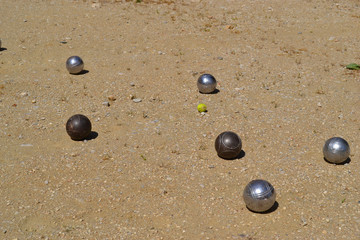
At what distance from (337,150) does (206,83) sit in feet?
14.2

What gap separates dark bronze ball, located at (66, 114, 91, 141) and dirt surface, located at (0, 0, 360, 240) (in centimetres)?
26

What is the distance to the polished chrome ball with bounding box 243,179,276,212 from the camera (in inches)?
291

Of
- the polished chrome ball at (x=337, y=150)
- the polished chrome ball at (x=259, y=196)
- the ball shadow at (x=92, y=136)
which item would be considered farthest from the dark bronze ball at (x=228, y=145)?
the ball shadow at (x=92, y=136)

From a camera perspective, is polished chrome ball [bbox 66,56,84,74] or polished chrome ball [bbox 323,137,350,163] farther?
polished chrome ball [bbox 66,56,84,74]

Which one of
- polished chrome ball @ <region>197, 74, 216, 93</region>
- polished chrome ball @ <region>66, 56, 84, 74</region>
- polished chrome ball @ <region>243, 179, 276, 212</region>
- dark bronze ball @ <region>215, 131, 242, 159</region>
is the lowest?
polished chrome ball @ <region>66, 56, 84, 74</region>

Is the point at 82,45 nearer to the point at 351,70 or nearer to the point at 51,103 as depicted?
the point at 51,103

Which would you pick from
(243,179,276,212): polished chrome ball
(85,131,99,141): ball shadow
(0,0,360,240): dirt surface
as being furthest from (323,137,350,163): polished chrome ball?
(85,131,99,141): ball shadow

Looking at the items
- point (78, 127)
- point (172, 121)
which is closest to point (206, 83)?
point (172, 121)

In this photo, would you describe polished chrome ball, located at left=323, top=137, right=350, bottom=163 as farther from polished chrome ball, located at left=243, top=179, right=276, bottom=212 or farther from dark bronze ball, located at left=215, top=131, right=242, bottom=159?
polished chrome ball, located at left=243, top=179, right=276, bottom=212

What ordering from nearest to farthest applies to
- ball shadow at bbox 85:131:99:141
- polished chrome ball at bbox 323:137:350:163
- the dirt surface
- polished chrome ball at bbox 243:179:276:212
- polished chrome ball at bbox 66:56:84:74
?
1. polished chrome ball at bbox 243:179:276:212
2. the dirt surface
3. polished chrome ball at bbox 323:137:350:163
4. ball shadow at bbox 85:131:99:141
5. polished chrome ball at bbox 66:56:84:74

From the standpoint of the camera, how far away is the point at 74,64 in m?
12.7

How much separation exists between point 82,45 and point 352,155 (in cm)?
1027

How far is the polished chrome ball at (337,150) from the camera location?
8.88m

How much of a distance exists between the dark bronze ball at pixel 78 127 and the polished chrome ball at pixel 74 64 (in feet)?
12.2
